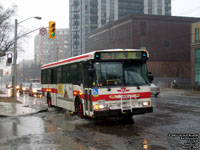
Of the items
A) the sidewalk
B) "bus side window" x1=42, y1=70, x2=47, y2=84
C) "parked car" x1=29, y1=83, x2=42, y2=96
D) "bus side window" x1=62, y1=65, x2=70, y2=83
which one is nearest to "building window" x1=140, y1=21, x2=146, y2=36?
"parked car" x1=29, y1=83, x2=42, y2=96

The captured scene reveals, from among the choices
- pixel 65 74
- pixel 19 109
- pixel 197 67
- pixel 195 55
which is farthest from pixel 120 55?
pixel 195 55

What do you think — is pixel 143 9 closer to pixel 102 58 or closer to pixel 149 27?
pixel 149 27

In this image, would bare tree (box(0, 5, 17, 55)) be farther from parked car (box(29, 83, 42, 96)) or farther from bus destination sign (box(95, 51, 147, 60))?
bus destination sign (box(95, 51, 147, 60))

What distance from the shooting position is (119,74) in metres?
11.6

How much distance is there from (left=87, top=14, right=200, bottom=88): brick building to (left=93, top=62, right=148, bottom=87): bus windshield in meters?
58.6

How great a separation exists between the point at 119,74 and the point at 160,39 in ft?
215

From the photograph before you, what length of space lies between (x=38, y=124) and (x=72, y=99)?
2732 mm

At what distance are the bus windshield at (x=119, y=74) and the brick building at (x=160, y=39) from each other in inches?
2306

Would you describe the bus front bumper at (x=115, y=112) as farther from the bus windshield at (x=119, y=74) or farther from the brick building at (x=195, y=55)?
the brick building at (x=195, y=55)

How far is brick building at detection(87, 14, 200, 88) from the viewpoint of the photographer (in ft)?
237

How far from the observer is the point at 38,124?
1230cm

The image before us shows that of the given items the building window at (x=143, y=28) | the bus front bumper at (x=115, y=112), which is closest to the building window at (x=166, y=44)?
the building window at (x=143, y=28)

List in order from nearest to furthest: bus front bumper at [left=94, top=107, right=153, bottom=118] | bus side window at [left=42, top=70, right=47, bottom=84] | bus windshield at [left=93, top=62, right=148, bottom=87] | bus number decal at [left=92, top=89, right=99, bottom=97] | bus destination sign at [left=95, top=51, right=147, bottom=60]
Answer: bus front bumper at [left=94, top=107, right=153, bottom=118], bus number decal at [left=92, top=89, right=99, bottom=97], bus windshield at [left=93, top=62, right=148, bottom=87], bus destination sign at [left=95, top=51, right=147, bottom=60], bus side window at [left=42, top=70, right=47, bottom=84]

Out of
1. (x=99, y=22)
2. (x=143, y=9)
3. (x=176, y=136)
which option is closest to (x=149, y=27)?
(x=99, y=22)
